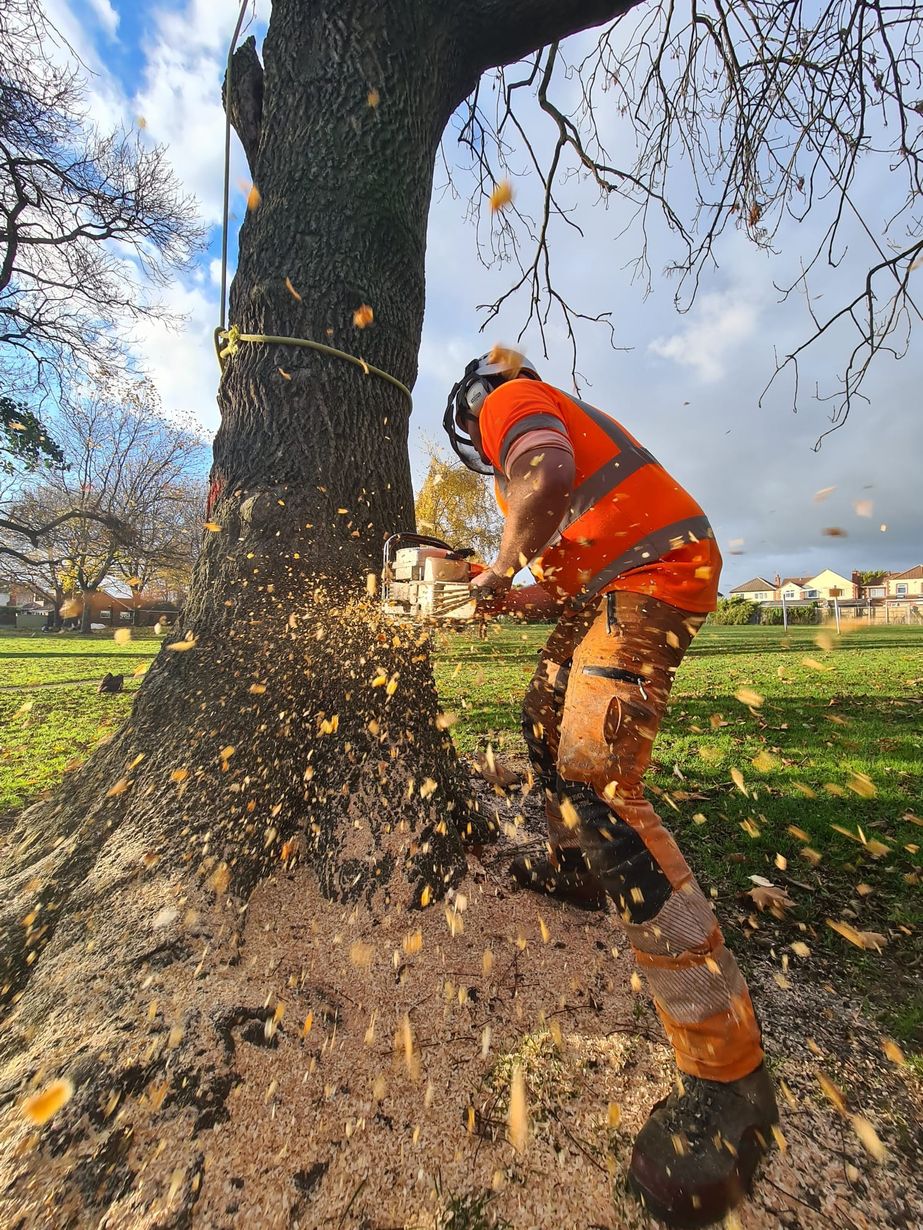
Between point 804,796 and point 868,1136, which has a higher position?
point 804,796

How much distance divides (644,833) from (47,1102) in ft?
4.76

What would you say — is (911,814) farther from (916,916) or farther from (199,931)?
(199,931)

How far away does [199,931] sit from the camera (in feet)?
5.51

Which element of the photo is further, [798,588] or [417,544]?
[798,588]

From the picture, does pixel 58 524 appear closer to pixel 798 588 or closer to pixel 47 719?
pixel 47 719

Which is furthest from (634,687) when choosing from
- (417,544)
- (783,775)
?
(783,775)

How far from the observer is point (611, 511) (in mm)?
1669

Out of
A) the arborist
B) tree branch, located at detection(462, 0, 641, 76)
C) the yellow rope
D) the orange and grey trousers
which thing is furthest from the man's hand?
tree branch, located at detection(462, 0, 641, 76)

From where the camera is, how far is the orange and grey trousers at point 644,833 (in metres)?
1.33

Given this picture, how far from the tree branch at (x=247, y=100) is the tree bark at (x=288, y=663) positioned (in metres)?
0.07

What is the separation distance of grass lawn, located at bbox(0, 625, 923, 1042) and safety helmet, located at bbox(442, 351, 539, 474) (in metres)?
0.71

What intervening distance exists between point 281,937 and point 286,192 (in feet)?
9.03

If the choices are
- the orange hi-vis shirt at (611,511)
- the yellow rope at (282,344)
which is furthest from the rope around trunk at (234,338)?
the orange hi-vis shirt at (611,511)

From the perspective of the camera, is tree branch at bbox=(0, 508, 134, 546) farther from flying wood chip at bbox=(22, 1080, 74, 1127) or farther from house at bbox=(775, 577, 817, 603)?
house at bbox=(775, 577, 817, 603)
